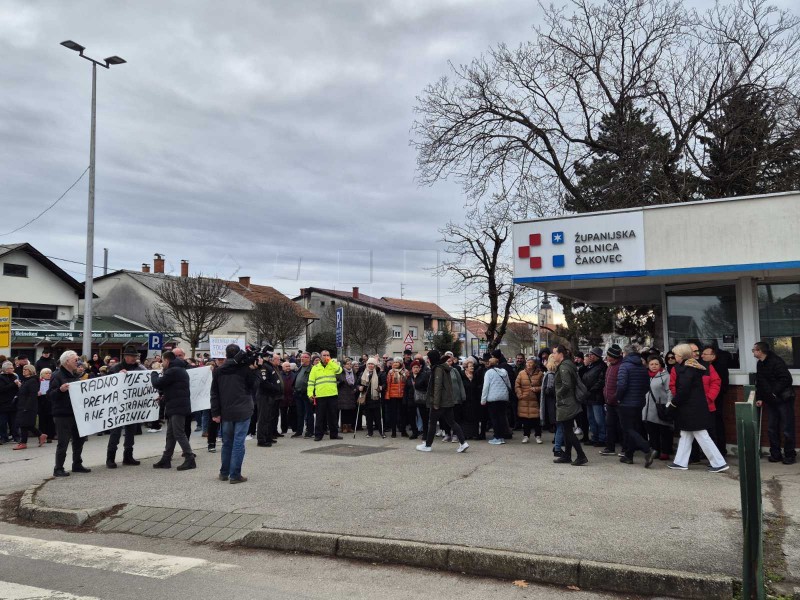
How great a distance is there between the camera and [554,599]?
4699 mm

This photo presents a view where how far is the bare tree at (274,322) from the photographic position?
47.1 meters

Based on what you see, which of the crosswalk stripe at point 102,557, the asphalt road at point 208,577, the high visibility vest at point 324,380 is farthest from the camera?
the high visibility vest at point 324,380

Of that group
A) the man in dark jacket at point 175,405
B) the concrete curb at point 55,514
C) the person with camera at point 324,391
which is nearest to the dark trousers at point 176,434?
the man in dark jacket at point 175,405

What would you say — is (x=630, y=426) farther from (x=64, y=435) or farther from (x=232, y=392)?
(x=64, y=435)

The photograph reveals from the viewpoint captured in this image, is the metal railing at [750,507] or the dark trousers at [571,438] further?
the dark trousers at [571,438]

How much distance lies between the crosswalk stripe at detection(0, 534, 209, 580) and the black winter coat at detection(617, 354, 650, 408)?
653cm

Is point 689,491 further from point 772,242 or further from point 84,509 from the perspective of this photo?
point 84,509

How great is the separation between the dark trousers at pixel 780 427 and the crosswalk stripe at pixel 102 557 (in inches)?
→ 320

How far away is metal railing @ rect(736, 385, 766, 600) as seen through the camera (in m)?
4.34

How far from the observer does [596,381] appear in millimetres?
11414

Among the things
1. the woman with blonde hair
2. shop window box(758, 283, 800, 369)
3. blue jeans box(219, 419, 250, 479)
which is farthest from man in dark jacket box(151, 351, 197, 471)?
shop window box(758, 283, 800, 369)

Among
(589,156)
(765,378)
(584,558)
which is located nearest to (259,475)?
(584,558)

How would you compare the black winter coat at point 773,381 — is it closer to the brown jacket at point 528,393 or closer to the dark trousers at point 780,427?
the dark trousers at point 780,427

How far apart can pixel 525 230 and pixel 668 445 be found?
4.48 m
